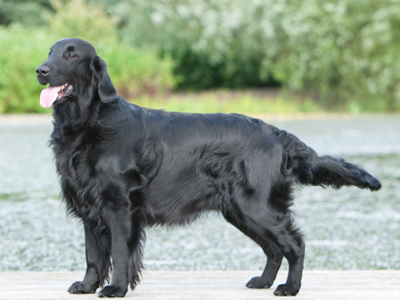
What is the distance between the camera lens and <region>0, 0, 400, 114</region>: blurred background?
25875 mm

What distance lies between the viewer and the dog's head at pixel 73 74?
13.9 ft

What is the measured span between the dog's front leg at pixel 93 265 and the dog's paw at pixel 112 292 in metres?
0.18

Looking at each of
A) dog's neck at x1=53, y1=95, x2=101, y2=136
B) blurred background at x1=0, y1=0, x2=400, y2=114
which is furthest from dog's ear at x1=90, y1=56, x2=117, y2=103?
blurred background at x1=0, y1=0, x2=400, y2=114

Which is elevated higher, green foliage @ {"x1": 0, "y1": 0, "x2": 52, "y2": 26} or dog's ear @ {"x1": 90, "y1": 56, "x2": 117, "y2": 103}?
dog's ear @ {"x1": 90, "y1": 56, "x2": 117, "y2": 103}

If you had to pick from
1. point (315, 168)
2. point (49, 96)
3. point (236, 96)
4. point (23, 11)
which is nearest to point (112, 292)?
point (49, 96)

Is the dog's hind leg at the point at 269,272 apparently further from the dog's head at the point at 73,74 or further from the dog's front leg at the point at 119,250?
the dog's head at the point at 73,74

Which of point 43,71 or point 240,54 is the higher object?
point 43,71

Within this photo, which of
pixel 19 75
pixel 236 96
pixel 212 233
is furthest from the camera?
pixel 236 96

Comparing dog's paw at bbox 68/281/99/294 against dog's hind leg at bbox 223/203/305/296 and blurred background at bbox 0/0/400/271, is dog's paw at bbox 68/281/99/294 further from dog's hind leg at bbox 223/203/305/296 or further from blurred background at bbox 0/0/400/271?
blurred background at bbox 0/0/400/271

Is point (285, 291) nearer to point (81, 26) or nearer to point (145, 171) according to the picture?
point (145, 171)

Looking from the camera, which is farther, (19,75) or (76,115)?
(19,75)

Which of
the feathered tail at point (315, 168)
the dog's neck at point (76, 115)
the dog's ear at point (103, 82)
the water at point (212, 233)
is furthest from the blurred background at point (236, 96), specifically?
the dog's ear at point (103, 82)

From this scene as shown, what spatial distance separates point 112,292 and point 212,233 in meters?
3.39

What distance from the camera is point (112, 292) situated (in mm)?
4262
